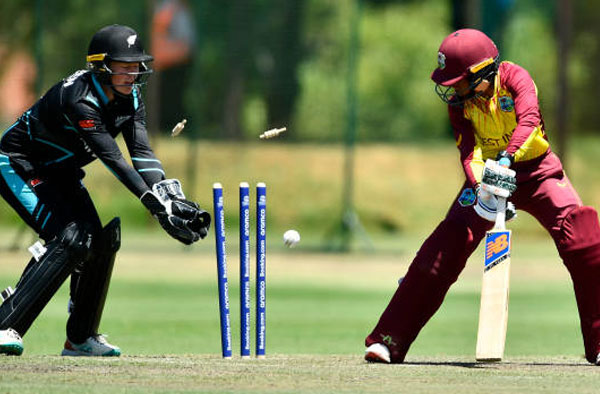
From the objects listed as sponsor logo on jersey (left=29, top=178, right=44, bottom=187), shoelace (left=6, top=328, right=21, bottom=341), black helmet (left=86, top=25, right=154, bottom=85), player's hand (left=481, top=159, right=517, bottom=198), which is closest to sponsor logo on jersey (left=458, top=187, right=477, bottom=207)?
player's hand (left=481, top=159, right=517, bottom=198)

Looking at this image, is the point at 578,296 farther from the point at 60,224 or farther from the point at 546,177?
the point at 60,224

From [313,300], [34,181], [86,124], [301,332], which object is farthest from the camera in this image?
[313,300]

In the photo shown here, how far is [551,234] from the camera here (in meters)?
7.96

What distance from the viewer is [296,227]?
20.0 metres

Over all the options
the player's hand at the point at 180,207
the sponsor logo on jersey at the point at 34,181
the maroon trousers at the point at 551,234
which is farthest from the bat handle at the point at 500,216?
the sponsor logo on jersey at the point at 34,181

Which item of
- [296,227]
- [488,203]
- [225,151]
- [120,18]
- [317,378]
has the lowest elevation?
[296,227]

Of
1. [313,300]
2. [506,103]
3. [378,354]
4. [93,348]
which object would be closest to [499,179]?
[506,103]

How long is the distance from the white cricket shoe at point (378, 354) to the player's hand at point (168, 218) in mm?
1318

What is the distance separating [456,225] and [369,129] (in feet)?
49.5

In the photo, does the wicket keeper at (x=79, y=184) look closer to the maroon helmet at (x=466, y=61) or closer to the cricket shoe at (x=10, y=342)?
the cricket shoe at (x=10, y=342)

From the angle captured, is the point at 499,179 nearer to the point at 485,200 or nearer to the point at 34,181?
the point at 485,200

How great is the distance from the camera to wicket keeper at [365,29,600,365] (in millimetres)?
7793

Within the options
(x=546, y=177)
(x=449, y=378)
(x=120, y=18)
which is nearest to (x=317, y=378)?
(x=449, y=378)

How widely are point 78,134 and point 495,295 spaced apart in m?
2.71
